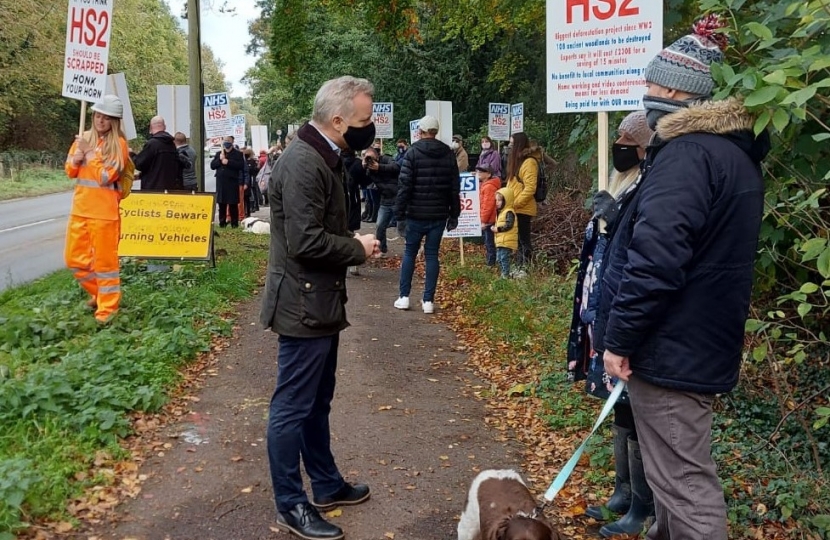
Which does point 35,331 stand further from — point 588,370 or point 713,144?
point 713,144

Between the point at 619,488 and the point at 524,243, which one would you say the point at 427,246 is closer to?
the point at 524,243

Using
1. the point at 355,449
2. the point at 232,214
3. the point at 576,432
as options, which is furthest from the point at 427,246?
the point at 232,214

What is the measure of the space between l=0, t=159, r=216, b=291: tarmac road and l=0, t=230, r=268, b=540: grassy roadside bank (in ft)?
8.13

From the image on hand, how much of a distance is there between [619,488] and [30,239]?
626 inches

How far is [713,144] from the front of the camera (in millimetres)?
2721

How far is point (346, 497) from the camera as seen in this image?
14.0 ft

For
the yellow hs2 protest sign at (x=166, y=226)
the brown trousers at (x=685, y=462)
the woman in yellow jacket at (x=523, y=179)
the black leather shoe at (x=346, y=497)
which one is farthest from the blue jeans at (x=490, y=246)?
the brown trousers at (x=685, y=462)

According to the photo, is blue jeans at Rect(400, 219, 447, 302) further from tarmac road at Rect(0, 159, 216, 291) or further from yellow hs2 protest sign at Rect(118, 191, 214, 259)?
tarmac road at Rect(0, 159, 216, 291)

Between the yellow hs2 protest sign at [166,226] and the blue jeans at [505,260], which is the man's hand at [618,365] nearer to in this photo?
the yellow hs2 protest sign at [166,226]

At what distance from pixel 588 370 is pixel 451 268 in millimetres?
8176

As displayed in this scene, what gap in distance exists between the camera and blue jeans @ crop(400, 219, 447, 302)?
897cm

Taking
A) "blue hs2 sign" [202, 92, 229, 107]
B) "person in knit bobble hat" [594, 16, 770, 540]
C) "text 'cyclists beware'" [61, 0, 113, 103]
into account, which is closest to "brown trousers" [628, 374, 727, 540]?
"person in knit bobble hat" [594, 16, 770, 540]

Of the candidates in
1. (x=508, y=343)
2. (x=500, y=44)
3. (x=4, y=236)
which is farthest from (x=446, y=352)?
(x=500, y=44)

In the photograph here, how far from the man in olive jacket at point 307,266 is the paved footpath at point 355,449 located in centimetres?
45
